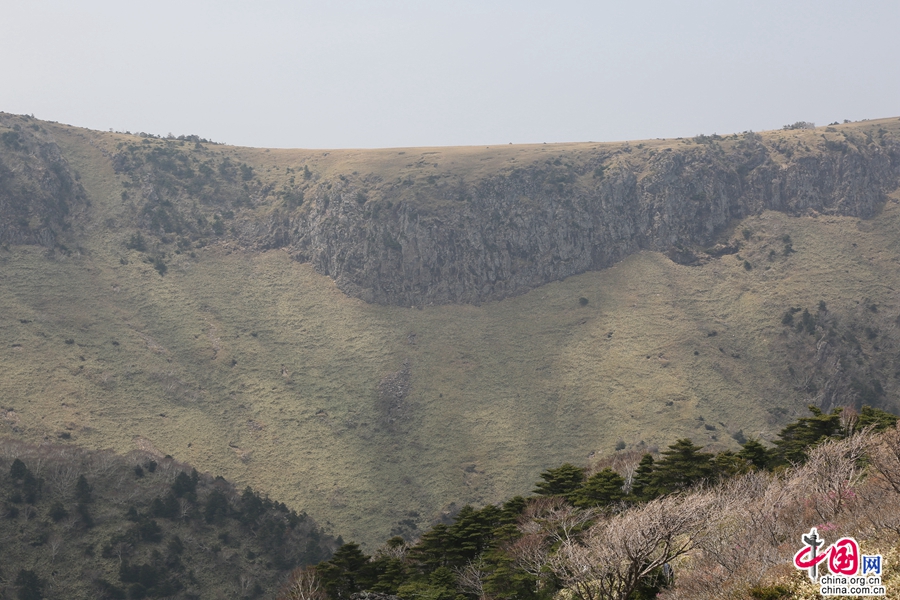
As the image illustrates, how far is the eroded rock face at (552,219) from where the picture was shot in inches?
6757

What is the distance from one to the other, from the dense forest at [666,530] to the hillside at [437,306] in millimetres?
56468

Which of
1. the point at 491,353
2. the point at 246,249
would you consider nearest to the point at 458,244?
the point at 491,353

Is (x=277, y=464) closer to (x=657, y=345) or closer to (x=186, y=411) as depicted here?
(x=186, y=411)

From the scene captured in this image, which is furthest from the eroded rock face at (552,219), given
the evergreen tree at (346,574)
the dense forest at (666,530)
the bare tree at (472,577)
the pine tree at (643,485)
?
the bare tree at (472,577)

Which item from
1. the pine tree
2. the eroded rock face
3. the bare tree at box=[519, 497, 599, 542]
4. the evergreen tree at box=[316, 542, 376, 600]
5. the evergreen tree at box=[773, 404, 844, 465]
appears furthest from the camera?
the eroded rock face

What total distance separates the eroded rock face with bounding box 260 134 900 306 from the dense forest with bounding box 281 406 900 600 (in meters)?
100

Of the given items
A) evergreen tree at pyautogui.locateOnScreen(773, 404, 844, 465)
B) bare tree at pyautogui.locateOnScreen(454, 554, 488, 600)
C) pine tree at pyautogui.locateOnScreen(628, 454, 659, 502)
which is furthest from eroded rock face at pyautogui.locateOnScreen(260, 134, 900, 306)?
bare tree at pyautogui.locateOnScreen(454, 554, 488, 600)

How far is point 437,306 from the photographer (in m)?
168

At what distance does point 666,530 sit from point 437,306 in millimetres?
133712

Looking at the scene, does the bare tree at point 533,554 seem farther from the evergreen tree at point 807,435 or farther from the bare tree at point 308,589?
the evergreen tree at point 807,435

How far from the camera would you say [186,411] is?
430 feet

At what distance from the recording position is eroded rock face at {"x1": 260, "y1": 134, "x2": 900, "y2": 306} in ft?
563

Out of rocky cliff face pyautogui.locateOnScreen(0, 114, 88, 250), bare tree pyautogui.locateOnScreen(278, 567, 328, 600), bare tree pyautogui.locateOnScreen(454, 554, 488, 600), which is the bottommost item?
bare tree pyautogui.locateOnScreen(278, 567, 328, 600)

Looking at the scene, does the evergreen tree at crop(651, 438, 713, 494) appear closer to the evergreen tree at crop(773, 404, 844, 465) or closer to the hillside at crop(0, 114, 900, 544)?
the evergreen tree at crop(773, 404, 844, 465)
